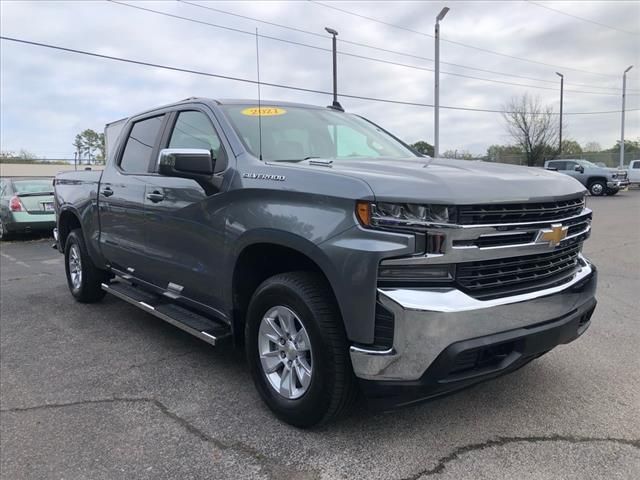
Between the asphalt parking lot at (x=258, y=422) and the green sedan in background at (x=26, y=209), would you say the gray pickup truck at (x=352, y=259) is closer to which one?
the asphalt parking lot at (x=258, y=422)

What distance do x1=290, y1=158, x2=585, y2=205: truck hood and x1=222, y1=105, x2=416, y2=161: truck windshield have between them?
52 centimetres

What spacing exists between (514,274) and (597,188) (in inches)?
1016

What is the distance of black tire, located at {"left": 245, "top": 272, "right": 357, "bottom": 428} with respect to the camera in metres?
2.70

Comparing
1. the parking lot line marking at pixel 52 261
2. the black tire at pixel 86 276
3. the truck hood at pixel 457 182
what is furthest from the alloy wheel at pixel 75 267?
the truck hood at pixel 457 182

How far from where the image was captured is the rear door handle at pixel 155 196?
4.12 metres

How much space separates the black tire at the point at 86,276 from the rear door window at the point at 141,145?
1.34 metres

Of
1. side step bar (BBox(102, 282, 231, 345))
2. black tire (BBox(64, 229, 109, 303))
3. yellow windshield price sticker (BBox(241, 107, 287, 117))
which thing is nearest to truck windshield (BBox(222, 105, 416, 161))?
yellow windshield price sticker (BBox(241, 107, 287, 117))

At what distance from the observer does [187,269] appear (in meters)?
3.90

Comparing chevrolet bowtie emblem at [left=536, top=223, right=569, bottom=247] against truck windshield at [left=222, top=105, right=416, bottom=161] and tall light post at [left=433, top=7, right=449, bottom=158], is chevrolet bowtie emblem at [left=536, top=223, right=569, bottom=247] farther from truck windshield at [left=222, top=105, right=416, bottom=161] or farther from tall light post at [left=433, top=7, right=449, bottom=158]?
tall light post at [left=433, top=7, right=449, bottom=158]

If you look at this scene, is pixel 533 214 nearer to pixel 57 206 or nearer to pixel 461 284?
pixel 461 284

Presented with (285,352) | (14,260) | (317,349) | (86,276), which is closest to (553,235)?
(317,349)

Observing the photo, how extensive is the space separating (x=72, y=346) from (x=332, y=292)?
2980 millimetres

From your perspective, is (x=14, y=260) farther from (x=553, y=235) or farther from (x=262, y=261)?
(x=553, y=235)

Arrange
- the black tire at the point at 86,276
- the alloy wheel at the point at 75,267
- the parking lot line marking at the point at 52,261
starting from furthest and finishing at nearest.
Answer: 1. the parking lot line marking at the point at 52,261
2. the alloy wheel at the point at 75,267
3. the black tire at the point at 86,276
